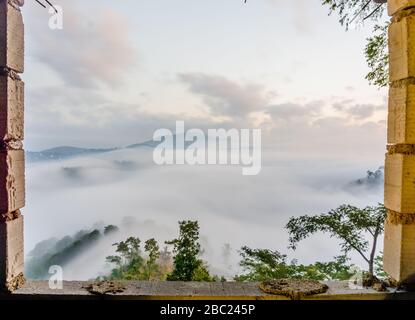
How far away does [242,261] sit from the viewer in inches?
244

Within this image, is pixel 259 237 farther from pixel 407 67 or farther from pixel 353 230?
pixel 407 67

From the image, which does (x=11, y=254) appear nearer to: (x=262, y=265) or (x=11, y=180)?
(x=11, y=180)

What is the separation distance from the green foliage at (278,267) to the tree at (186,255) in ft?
6.75

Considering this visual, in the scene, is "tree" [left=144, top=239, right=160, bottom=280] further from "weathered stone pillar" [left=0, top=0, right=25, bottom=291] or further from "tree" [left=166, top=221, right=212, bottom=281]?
"weathered stone pillar" [left=0, top=0, right=25, bottom=291]

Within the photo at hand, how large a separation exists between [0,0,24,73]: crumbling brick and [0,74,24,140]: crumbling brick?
105 millimetres

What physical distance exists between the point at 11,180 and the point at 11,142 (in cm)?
26

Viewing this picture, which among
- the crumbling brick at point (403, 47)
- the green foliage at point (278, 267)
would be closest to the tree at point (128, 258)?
the green foliage at point (278, 267)

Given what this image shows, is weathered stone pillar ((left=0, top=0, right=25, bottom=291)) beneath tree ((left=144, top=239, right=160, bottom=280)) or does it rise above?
above

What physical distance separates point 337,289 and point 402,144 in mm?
1121

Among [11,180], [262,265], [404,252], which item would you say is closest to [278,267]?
[262,265]

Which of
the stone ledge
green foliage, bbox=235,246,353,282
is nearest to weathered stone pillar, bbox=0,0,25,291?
the stone ledge

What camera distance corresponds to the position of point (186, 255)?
384 cm

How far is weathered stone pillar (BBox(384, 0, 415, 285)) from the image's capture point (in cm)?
228
